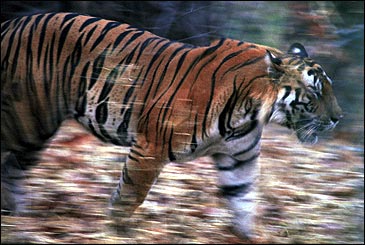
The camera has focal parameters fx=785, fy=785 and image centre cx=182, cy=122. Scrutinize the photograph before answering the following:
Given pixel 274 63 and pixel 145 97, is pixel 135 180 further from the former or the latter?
pixel 274 63

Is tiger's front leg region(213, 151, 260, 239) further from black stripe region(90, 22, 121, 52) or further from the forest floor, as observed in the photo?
black stripe region(90, 22, 121, 52)

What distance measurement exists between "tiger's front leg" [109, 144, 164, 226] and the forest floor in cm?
11

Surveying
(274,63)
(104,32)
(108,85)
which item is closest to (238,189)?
(274,63)

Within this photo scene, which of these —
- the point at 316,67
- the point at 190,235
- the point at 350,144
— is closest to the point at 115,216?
the point at 190,235

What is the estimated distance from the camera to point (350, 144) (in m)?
5.68

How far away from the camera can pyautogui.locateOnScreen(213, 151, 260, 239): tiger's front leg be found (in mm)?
4930

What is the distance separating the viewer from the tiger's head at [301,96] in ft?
15.4

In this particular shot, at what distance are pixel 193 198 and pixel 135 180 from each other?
694mm

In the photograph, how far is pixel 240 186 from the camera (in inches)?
197

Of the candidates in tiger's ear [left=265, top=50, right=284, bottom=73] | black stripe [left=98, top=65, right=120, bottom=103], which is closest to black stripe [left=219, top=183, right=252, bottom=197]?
tiger's ear [left=265, top=50, right=284, bottom=73]

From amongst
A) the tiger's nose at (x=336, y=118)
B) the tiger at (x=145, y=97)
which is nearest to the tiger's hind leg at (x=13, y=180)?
the tiger at (x=145, y=97)

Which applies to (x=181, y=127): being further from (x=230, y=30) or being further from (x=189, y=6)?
(x=189, y=6)

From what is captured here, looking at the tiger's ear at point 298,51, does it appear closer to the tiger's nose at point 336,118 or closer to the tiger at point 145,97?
the tiger at point 145,97

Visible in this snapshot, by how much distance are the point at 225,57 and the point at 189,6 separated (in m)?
1.61
